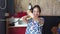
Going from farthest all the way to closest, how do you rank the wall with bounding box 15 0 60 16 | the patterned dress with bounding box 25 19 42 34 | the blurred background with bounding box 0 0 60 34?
1. the wall with bounding box 15 0 60 16
2. the blurred background with bounding box 0 0 60 34
3. the patterned dress with bounding box 25 19 42 34

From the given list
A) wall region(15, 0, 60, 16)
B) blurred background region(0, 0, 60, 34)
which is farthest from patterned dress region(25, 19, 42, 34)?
wall region(15, 0, 60, 16)

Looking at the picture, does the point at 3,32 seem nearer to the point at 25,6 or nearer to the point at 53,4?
the point at 25,6

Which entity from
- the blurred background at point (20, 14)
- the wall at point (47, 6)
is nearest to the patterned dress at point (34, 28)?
the blurred background at point (20, 14)

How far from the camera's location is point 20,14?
331 centimetres

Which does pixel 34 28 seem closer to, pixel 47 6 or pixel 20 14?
pixel 20 14

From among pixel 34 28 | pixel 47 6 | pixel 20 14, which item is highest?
pixel 47 6

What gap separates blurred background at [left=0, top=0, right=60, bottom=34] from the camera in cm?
323

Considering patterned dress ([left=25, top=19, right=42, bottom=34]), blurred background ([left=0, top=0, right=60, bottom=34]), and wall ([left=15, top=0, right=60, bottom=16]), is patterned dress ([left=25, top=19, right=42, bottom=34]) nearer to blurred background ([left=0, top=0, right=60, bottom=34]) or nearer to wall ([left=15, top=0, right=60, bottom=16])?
blurred background ([left=0, top=0, right=60, bottom=34])

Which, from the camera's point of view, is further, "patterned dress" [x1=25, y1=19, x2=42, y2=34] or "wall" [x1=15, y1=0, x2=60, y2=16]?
"wall" [x1=15, y1=0, x2=60, y2=16]

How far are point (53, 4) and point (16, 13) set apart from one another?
0.90m

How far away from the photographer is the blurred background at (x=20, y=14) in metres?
3.23

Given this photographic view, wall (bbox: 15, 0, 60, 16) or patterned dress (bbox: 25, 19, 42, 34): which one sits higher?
wall (bbox: 15, 0, 60, 16)

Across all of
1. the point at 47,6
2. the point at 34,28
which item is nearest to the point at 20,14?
the point at 47,6

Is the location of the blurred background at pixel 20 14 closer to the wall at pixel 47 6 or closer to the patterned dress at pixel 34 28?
the wall at pixel 47 6
